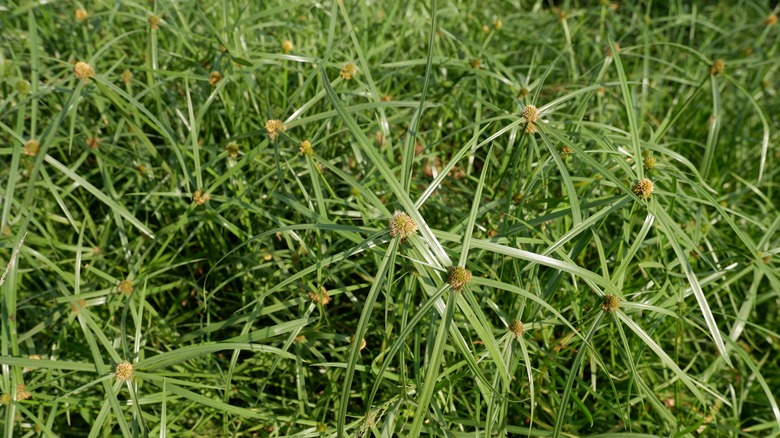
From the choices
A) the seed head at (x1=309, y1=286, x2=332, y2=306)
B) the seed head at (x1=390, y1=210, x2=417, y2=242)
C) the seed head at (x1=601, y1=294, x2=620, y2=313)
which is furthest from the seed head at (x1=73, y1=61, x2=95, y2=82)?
the seed head at (x1=601, y1=294, x2=620, y2=313)

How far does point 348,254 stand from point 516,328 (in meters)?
0.40

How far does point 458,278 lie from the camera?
99 cm

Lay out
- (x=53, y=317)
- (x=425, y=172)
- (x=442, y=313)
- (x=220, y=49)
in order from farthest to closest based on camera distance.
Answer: (x=425, y=172)
(x=220, y=49)
(x=53, y=317)
(x=442, y=313)

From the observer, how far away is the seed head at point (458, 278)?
0.99 metres

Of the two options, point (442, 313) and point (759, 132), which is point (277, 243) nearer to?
point (442, 313)

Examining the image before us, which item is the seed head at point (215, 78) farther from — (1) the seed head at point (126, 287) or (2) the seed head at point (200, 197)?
(1) the seed head at point (126, 287)

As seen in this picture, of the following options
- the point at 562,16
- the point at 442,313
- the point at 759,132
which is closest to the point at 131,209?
the point at 442,313

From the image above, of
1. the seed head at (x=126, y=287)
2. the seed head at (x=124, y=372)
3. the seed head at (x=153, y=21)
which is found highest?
the seed head at (x=153, y=21)

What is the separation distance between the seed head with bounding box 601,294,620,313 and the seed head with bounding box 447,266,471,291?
312mm

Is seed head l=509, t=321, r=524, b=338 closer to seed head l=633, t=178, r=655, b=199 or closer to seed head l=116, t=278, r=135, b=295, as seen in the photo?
seed head l=633, t=178, r=655, b=199

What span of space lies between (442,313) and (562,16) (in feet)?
5.17

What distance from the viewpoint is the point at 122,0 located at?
1759 millimetres

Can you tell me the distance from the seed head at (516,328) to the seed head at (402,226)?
34cm

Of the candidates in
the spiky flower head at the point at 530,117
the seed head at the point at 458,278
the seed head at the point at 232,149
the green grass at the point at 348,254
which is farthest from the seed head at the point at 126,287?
the spiky flower head at the point at 530,117
